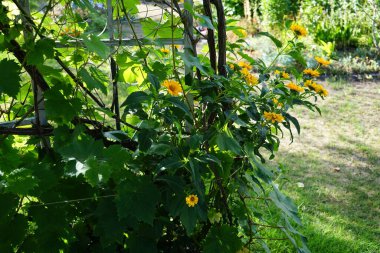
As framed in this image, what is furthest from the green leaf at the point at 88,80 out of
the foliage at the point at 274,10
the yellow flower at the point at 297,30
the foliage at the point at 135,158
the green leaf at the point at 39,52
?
the foliage at the point at 274,10

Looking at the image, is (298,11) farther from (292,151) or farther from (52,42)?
(52,42)

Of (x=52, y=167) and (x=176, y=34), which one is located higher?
(x=176, y=34)

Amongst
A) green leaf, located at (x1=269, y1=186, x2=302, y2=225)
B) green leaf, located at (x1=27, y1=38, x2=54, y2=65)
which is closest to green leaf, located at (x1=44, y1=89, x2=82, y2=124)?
green leaf, located at (x1=27, y1=38, x2=54, y2=65)

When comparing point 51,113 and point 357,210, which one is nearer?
point 51,113

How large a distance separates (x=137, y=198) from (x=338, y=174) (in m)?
2.42

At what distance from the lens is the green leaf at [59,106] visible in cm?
151

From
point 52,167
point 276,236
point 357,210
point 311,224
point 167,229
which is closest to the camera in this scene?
point 52,167

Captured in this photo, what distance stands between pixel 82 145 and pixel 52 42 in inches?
13.8

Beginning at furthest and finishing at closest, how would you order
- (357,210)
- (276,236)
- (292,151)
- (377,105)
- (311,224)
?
(377,105)
(292,151)
(357,210)
(311,224)
(276,236)

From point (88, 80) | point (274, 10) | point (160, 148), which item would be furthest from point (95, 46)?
point (274, 10)

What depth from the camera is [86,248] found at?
1700 millimetres

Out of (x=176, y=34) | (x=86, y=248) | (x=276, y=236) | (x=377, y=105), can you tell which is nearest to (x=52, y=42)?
(x=176, y=34)

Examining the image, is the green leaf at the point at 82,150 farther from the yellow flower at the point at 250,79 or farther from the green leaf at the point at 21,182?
the yellow flower at the point at 250,79

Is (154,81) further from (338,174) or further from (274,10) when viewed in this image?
(274,10)
